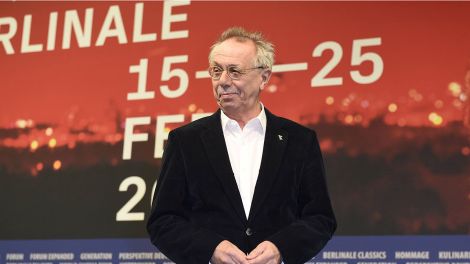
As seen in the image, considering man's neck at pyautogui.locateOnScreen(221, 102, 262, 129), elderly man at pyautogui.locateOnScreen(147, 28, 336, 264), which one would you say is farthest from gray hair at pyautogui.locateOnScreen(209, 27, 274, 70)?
man's neck at pyautogui.locateOnScreen(221, 102, 262, 129)

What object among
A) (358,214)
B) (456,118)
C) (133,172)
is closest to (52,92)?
(133,172)

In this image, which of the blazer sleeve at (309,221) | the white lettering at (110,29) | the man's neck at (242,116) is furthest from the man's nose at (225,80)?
the white lettering at (110,29)

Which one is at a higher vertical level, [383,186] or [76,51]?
[76,51]

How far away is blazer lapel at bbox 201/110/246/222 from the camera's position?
227 centimetres

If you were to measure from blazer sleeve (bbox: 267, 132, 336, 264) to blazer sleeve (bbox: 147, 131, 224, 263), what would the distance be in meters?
0.20

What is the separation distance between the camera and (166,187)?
2.29 m

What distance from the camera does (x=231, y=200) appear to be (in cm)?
227

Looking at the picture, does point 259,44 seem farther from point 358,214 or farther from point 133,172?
point 133,172

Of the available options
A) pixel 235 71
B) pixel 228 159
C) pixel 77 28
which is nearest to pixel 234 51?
pixel 235 71

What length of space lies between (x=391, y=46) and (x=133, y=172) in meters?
1.51

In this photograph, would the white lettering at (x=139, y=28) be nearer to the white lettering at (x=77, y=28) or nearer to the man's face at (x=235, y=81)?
the white lettering at (x=77, y=28)

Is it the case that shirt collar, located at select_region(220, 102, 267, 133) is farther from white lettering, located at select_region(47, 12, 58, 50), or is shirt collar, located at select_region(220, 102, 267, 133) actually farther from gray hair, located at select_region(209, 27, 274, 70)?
white lettering, located at select_region(47, 12, 58, 50)

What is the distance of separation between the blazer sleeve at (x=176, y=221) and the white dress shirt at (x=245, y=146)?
16 centimetres

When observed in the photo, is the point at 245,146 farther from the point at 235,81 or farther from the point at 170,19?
the point at 170,19
